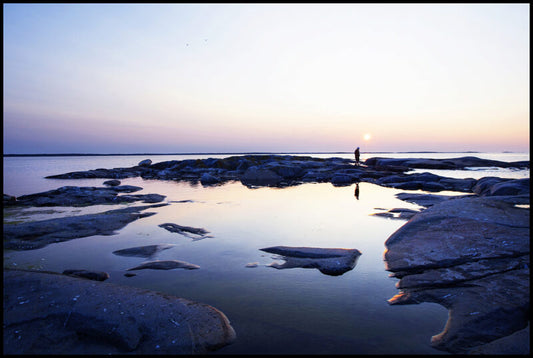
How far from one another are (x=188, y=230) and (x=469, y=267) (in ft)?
25.5

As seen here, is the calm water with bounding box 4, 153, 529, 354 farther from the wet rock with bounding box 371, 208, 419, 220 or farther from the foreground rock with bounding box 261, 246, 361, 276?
the wet rock with bounding box 371, 208, 419, 220

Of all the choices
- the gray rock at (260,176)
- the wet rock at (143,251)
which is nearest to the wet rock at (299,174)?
the gray rock at (260,176)

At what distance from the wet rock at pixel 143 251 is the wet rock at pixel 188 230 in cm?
117

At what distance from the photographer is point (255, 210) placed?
1359cm

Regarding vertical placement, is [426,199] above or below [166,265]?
above

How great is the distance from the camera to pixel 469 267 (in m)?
5.34

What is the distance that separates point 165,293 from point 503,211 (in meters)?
8.59

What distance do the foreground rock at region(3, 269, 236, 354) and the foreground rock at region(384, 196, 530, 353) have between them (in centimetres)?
310

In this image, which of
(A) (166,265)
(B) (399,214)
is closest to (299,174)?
(B) (399,214)

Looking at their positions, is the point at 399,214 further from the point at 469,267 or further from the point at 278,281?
the point at 278,281

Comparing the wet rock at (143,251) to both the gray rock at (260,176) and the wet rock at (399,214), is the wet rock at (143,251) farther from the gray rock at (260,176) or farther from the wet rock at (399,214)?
the gray rock at (260,176)

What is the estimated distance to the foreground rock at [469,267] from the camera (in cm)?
379

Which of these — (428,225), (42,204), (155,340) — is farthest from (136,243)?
(42,204)

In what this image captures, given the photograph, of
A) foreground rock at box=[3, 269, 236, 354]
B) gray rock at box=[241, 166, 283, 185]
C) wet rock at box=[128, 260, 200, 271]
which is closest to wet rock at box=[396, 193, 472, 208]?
wet rock at box=[128, 260, 200, 271]
